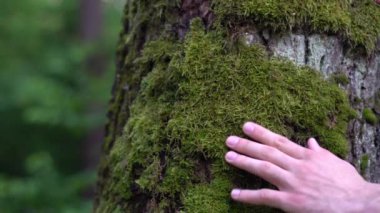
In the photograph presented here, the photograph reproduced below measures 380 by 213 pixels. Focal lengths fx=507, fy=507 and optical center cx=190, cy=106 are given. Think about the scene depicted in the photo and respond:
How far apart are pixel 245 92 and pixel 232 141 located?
0.20 metres

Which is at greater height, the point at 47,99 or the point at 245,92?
the point at 47,99

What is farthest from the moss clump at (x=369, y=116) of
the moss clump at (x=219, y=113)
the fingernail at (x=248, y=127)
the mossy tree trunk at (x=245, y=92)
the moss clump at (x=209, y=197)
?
the moss clump at (x=209, y=197)

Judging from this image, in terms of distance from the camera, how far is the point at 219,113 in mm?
1880

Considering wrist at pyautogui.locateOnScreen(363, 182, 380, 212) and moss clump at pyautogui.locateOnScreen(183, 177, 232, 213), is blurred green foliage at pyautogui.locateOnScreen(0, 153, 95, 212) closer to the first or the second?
moss clump at pyautogui.locateOnScreen(183, 177, 232, 213)

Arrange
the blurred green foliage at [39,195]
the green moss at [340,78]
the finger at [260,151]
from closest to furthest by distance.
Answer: the finger at [260,151]
the green moss at [340,78]
the blurred green foliage at [39,195]

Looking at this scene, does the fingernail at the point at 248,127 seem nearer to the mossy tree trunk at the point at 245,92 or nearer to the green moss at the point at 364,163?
the mossy tree trunk at the point at 245,92

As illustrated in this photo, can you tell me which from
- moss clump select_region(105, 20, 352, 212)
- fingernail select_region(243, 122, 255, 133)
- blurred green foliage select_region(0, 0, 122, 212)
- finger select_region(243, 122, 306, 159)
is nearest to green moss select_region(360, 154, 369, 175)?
moss clump select_region(105, 20, 352, 212)

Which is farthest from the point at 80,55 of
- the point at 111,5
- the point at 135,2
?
the point at 135,2

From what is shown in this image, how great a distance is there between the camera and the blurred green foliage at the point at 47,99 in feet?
25.3

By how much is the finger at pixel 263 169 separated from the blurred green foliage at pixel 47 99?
5908 mm

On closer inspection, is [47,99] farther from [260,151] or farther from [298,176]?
[298,176]

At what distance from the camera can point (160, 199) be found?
1917 mm

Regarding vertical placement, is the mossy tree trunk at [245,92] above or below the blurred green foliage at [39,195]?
below

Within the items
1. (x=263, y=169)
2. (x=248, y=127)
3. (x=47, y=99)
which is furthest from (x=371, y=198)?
(x=47, y=99)
